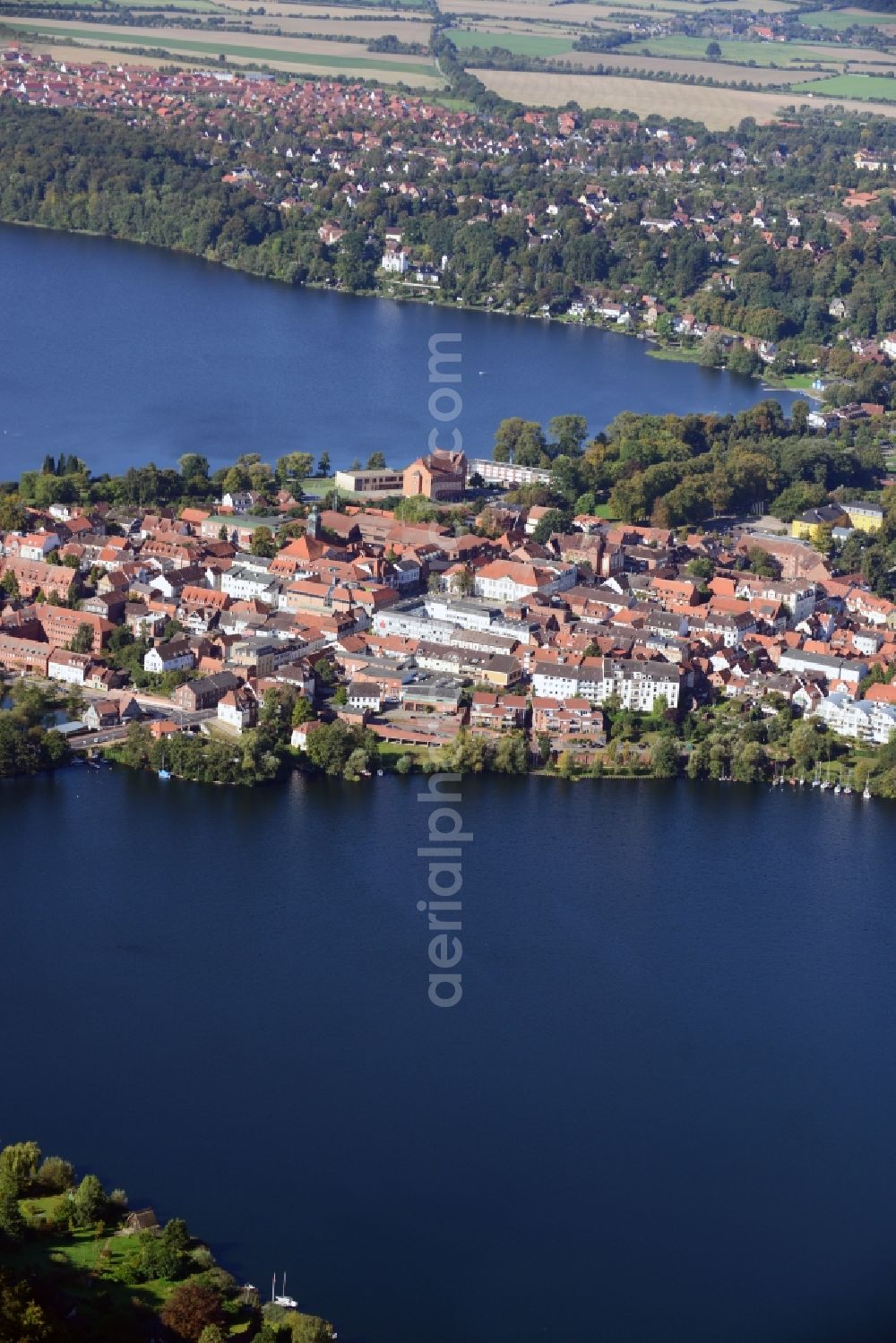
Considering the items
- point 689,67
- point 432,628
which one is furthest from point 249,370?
point 689,67

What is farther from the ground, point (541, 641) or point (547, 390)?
point (547, 390)

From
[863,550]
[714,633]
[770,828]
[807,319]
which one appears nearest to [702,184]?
[807,319]

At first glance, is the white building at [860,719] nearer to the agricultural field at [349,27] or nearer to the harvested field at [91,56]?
the harvested field at [91,56]

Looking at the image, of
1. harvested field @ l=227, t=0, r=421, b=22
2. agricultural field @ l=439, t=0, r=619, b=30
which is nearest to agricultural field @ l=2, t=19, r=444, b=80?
harvested field @ l=227, t=0, r=421, b=22

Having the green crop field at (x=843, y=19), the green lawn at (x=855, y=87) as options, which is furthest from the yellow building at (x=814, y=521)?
the green crop field at (x=843, y=19)

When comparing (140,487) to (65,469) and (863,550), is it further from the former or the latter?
(863,550)

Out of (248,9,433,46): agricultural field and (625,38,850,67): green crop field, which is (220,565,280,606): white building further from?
(625,38,850,67): green crop field
